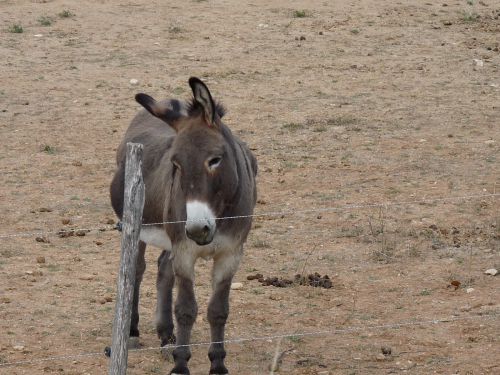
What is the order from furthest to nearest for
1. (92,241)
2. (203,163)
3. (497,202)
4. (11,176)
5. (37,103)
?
1. (37,103)
2. (11,176)
3. (497,202)
4. (92,241)
5. (203,163)

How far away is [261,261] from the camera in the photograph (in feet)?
30.4

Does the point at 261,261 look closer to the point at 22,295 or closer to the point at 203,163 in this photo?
the point at 22,295

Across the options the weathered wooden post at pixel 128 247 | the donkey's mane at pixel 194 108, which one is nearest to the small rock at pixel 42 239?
the donkey's mane at pixel 194 108

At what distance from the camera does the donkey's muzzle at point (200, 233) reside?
596cm

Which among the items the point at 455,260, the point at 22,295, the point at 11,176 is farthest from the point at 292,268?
the point at 11,176

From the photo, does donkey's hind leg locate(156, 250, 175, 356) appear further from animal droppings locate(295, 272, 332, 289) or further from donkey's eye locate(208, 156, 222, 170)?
animal droppings locate(295, 272, 332, 289)

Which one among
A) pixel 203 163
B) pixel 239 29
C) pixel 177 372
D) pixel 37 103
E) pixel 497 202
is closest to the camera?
pixel 203 163

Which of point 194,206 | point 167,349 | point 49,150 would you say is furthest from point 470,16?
point 194,206

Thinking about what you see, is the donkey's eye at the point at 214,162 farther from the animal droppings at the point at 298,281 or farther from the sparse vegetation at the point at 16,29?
the sparse vegetation at the point at 16,29

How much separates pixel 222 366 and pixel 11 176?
17.8 ft

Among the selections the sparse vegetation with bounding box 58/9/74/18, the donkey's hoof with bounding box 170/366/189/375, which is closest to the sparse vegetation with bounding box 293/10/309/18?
the sparse vegetation with bounding box 58/9/74/18

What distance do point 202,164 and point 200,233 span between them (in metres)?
0.45

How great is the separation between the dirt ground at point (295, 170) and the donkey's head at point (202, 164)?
1.42m

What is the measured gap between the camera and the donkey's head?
6039 mm
